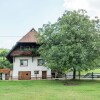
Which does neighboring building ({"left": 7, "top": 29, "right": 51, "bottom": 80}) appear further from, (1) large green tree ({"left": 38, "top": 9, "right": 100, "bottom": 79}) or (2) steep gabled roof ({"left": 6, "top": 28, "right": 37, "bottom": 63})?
(1) large green tree ({"left": 38, "top": 9, "right": 100, "bottom": 79})

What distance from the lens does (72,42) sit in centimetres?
5072

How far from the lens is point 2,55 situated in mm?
100562

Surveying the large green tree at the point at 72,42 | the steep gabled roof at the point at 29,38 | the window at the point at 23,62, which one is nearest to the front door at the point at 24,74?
the window at the point at 23,62

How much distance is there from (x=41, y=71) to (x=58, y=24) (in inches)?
486

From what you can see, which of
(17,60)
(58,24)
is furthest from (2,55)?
(58,24)

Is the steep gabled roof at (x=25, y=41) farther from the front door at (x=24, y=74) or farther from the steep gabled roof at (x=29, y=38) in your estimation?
the front door at (x=24, y=74)

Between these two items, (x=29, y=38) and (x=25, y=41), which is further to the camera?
(x=29, y=38)

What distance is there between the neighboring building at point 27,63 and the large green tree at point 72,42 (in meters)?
7.98

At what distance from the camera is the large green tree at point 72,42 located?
163 ft

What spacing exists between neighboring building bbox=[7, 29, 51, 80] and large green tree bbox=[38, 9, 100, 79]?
7.98 meters

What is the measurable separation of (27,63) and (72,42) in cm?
1382
